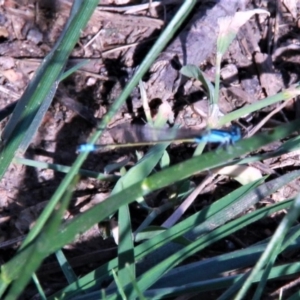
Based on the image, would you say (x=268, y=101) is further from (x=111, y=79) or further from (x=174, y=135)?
(x=111, y=79)

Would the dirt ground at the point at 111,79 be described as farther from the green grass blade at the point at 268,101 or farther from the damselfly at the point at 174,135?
the green grass blade at the point at 268,101

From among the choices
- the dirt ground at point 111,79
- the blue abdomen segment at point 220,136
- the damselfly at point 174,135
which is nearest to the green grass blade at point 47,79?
the damselfly at point 174,135

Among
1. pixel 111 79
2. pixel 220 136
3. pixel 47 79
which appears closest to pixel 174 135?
pixel 220 136

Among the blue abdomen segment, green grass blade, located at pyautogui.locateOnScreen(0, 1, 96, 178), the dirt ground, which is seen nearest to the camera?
green grass blade, located at pyautogui.locateOnScreen(0, 1, 96, 178)

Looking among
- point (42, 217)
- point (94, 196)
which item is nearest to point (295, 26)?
point (94, 196)

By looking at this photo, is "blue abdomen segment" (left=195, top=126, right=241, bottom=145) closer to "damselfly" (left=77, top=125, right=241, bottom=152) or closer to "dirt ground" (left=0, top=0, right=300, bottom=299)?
"damselfly" (left=77, top=125, right=241, bottom=152)

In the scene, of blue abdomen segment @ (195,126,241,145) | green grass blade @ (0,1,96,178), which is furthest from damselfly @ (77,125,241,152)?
green grass blade @ (0,1,96,178)

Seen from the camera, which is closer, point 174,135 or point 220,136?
point 220,136

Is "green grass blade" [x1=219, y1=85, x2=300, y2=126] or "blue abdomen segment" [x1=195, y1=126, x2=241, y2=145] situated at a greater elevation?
"green grass blade" [x1=219, y1=85, x2=300, y2=126]

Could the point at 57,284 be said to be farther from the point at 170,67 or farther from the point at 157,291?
the point at 170,67
